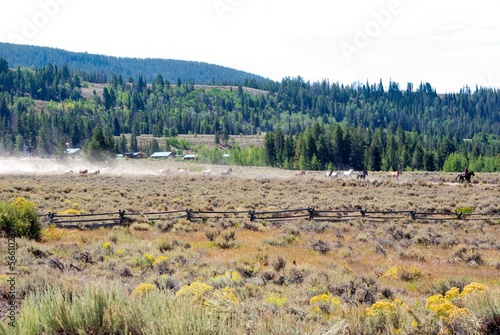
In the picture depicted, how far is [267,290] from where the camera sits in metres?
10.0

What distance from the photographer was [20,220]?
16.1 meters

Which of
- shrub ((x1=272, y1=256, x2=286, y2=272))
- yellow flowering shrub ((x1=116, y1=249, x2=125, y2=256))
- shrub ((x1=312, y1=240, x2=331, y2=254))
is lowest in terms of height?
shrub ((x1=312, y1=240, x2=331, y2=254))

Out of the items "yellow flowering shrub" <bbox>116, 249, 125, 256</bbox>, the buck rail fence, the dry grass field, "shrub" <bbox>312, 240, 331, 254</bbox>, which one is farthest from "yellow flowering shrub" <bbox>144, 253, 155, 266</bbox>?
the buck rail fence

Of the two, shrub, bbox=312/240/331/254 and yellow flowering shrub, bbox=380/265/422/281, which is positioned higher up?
yellow flowering shrub, bbox=380/265/422/281

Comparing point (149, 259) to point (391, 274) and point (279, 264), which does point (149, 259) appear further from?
point (391, 274)

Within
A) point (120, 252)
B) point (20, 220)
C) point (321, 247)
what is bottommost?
point (321, 247)

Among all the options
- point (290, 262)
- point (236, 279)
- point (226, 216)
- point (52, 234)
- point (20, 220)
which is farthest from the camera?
point (226, 216)

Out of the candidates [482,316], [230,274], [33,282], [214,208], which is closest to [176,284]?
[230,274]

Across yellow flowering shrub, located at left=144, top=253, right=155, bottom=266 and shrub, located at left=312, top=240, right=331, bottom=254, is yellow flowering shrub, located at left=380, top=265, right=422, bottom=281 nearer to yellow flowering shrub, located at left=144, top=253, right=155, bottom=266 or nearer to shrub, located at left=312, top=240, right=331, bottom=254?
shrub, located at left=312, top=240, right=331, bottom=254

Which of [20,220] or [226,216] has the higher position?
[20,220]

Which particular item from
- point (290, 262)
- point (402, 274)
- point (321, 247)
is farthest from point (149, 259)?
point (402, 274)

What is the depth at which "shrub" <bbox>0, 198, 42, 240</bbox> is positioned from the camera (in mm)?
15855

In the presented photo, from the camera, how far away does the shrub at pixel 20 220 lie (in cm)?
1586

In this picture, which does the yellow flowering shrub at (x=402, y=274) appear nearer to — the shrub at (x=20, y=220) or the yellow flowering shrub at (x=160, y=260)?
the yellow flowering shrub at (x=160, y=260)
